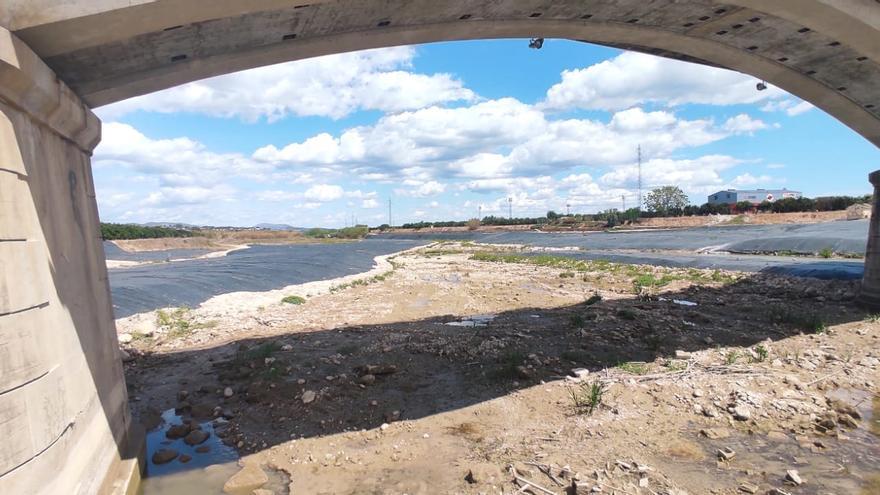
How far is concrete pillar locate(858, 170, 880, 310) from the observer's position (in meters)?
12.6

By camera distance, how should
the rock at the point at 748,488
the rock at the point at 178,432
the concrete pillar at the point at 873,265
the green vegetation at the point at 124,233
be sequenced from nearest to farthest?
the rock at the point at 748,488
the rock at the point at 178,432
the concrete pillar at the point at 873,265
the green vegetation at the point at 124,233

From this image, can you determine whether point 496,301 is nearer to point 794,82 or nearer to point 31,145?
point 794,82

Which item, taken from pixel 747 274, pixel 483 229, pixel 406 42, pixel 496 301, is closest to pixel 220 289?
pixel 496 301

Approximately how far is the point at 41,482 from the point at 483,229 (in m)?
86.6

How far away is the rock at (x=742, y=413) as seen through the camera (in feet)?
21.3

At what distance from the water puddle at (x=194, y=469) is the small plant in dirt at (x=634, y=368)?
233 inches

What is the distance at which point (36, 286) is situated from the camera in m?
3.80

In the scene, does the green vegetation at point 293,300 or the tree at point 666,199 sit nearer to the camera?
the green vegetation at point 293,300

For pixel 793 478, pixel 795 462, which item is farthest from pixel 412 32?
pixel 795 462

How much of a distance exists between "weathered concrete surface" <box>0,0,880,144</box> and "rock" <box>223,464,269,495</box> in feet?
16.3

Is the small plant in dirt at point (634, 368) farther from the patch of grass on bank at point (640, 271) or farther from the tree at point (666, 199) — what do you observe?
the tree at point (666, 199)

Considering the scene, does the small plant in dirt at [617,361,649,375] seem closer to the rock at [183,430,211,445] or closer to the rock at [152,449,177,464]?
the rock at [183,430,211,445]

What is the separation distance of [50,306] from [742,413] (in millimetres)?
8339

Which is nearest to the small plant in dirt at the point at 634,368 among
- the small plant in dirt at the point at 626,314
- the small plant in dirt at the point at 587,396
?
the small plant in dirt at the point at 587,396
